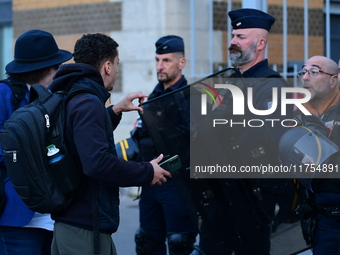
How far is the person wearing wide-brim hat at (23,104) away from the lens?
3.14m

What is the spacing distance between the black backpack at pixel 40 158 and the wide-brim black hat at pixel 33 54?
2.09 ft

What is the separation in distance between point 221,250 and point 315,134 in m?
0.95

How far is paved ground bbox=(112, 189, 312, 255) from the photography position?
11.1 feet

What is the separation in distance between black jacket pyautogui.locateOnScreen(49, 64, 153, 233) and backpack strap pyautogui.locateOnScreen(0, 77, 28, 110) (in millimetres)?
430

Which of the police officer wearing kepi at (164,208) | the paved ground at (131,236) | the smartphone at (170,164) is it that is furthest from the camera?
the police officer wearing kepi at (164,208)

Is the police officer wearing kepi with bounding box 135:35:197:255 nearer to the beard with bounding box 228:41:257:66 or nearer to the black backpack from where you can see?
the beard with bounding box 228:41:257:66

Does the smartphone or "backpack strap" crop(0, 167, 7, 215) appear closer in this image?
the smartphone

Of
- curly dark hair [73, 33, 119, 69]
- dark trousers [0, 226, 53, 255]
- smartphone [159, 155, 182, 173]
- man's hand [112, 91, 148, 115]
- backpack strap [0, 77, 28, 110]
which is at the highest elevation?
curly dark hair [73, 33, 119, 69]

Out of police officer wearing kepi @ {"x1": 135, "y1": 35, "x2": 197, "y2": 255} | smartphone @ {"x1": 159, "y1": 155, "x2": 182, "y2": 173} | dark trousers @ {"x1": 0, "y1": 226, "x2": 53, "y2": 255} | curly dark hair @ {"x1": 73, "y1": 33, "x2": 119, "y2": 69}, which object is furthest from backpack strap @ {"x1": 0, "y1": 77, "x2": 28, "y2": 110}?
police officer wearing kepi @ {"x1": 135, "y1": 35, "x2": 197, "y2": 255}

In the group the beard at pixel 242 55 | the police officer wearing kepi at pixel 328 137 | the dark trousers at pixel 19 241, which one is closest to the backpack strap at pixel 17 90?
the dark trousers at pixel 19 241

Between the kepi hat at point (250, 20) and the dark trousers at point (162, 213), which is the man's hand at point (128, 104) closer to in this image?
the kepi hat at point (250, 20)

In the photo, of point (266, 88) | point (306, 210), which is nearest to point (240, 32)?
point (266, 88)

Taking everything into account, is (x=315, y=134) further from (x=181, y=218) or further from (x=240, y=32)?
(x=181, y=218)

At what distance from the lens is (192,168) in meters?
3.47
